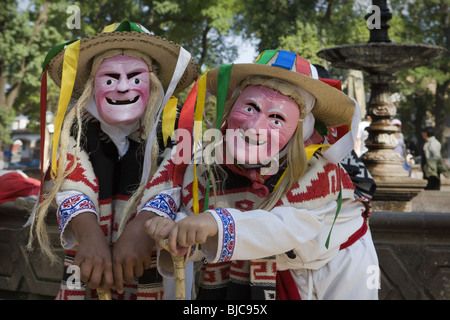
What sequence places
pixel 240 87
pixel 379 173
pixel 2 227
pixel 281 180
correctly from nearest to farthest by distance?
pixel 281 180, pixel 240 87, pixel 2 227, pixel 379 173

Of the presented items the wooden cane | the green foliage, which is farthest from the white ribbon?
the green foliage

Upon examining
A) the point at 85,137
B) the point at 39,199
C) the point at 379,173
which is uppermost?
the point at 85,137

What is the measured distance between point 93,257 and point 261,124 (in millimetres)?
809

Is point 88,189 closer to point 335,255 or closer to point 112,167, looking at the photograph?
point 112,167

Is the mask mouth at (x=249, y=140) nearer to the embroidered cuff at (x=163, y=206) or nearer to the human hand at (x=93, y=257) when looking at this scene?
the embroidered cuff at (x=163, y=206)

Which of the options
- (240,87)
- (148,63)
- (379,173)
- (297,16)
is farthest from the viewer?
(297,16)

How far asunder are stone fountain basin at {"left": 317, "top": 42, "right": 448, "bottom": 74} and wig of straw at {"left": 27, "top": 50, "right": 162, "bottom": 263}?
517 centimetres

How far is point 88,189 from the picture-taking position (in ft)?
8.46

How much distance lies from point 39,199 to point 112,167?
344 millimetres

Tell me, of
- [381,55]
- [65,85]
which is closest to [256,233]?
[65,85]

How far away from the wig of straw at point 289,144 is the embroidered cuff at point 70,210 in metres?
0.54

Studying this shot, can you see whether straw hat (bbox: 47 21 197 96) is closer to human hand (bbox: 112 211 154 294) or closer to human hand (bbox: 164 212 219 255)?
human hand (bbox: 112 211 154 294)

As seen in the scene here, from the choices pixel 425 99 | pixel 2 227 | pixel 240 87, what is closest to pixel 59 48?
pixel 240 87

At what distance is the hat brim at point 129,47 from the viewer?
266 centimetres
